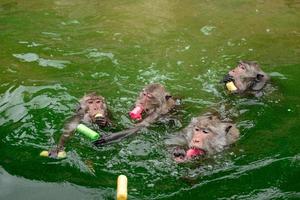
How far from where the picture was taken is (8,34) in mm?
13305

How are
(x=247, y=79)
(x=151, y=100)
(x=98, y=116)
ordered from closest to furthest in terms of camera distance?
(x=98, y=116) < (x=151, y=100) < (x=247, y=79)

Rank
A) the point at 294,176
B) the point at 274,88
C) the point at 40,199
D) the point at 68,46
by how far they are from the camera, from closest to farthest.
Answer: the point at 40,199 → the point at 294,176 → the point at 274,88 → the point at 68,46

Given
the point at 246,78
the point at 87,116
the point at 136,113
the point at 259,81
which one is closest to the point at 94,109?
the point at 87,116

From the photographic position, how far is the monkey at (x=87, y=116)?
830 cm

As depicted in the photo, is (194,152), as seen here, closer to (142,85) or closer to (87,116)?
(87,116)

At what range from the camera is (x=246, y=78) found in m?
9.95

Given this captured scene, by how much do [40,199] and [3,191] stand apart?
0.63 m

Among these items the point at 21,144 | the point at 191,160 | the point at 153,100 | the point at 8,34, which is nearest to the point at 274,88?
the point at 153,100

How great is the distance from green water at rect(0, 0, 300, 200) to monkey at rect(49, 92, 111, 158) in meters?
0.21

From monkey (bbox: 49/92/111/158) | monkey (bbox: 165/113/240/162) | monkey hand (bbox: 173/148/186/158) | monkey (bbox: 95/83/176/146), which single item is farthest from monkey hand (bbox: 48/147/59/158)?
monkey hand (bbox: 173/148/186/158)

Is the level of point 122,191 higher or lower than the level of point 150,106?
higher

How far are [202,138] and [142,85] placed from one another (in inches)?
115

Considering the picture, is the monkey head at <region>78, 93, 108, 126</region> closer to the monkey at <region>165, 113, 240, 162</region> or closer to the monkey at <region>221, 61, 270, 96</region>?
the monkey at <region>165, 113, 240, 162</region>

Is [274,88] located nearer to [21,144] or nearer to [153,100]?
[153,100]
